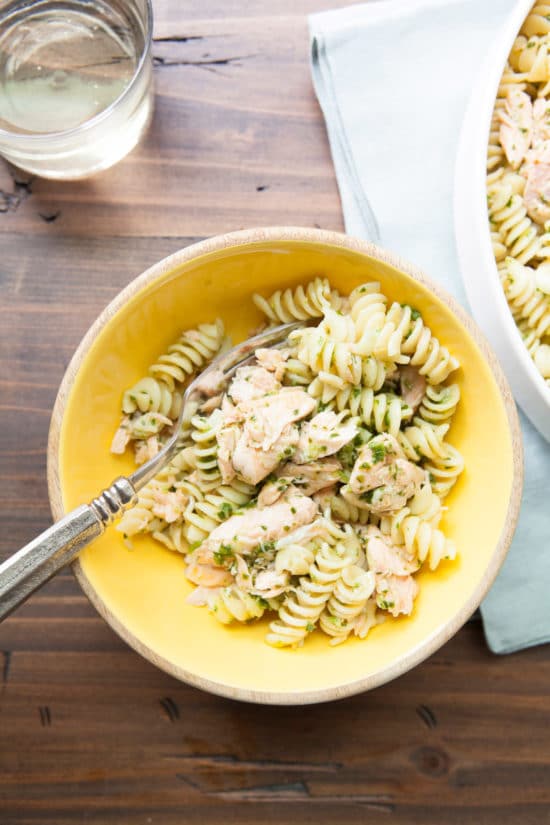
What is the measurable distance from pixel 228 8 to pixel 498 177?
0.92 meters

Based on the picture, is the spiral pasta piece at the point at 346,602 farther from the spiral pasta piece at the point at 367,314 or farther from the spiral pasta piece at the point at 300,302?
the spiral pasta piece at the point at 300,302

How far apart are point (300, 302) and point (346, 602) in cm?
74

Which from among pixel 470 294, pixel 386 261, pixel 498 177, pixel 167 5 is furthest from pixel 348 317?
pixel 167 5

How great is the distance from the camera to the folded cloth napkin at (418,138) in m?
2.11

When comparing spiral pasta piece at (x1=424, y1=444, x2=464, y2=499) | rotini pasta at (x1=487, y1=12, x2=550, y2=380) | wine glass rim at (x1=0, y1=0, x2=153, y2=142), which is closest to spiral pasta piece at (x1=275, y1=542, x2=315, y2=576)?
spiral pasta piece at (x1=424, y1=444, x2=464, y2=499)

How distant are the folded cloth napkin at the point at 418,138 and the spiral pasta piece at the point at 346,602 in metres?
0.49

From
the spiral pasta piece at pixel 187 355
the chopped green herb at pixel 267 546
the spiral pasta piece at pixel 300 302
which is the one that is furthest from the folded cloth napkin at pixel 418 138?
the chopped green herb at pixel 267 546

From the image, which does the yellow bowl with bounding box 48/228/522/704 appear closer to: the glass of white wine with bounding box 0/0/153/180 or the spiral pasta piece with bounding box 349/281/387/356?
the spiral pasta piece with bounding box 349/281/387/356

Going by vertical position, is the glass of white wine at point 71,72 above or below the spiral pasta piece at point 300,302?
above

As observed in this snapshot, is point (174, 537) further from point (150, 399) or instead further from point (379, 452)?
point (379, 452)

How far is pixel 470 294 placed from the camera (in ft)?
6.62

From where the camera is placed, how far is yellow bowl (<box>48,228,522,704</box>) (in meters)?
1.73

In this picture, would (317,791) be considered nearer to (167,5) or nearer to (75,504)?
(75,504)

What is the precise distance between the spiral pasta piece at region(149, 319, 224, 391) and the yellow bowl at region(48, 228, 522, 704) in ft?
0.22
